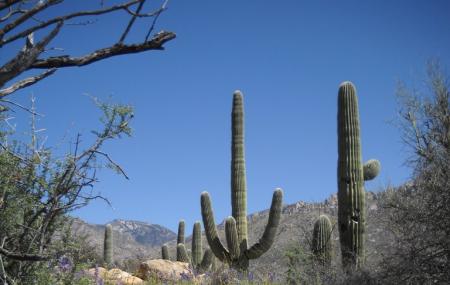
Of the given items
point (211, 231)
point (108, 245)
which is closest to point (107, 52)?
point (211, 231)

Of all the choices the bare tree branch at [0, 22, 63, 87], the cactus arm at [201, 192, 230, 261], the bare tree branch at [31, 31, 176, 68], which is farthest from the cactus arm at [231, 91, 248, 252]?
the bare tree branch at [0, 22, 63, 87]

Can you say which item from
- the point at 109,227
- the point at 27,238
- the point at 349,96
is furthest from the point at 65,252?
the point at 109,227

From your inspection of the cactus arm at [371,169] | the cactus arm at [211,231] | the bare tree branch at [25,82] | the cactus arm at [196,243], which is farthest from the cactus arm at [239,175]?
the bare tree branch at [25,82]

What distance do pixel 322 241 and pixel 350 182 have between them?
1948 mm

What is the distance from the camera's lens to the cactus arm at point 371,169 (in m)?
13.7

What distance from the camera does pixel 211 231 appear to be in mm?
15281

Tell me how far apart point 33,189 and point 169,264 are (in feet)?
23.2

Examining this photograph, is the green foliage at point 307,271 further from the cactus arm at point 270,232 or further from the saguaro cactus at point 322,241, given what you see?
the cactus arm at point 270,232

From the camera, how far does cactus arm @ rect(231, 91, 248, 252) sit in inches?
591

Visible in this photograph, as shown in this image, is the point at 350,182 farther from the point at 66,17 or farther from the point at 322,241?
the point at 66,17

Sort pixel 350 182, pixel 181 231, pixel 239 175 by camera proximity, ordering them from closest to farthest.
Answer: pixel 350 182 < pixel 239 175 < pixel 181 231

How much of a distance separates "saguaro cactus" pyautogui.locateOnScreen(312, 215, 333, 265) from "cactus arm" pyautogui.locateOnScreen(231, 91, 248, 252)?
2253 mm

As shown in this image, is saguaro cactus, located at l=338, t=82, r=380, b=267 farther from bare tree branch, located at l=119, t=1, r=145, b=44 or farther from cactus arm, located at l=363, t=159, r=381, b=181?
bare tree branch, located at l=119, t=1, r=145, b=44

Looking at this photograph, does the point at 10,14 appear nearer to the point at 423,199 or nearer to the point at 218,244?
the point at 423,199
